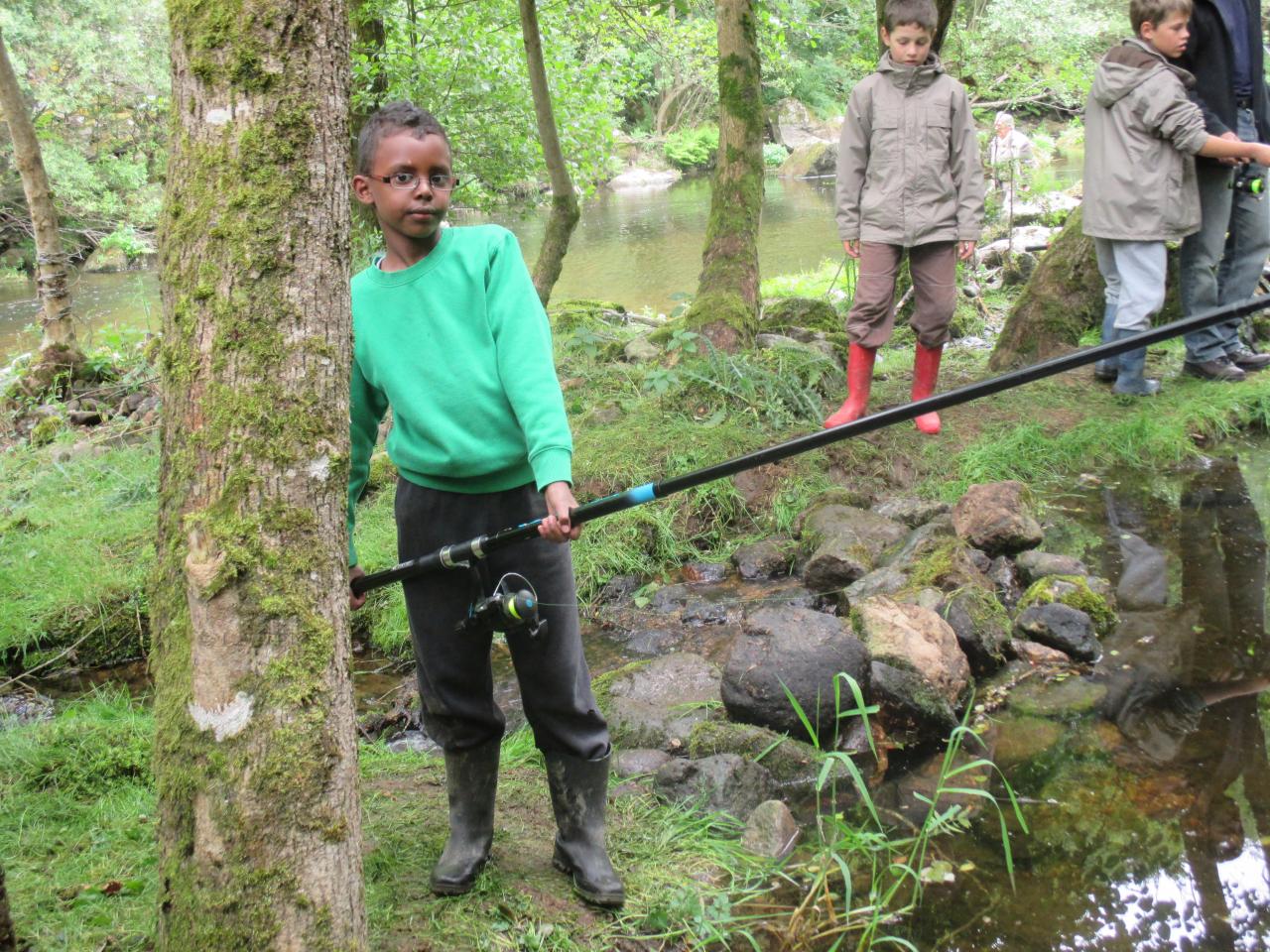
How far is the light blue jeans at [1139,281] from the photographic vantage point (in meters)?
5.11

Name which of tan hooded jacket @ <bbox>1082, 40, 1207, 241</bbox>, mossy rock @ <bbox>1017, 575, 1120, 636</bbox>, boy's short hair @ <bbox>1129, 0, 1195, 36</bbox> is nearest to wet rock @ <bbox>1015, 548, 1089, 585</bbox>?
mossy rock @ <bbox>1017, 575, 1120, 636</bbox>

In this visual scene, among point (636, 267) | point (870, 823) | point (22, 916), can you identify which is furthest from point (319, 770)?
point (636, 267)

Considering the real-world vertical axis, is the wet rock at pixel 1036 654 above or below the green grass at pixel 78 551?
above

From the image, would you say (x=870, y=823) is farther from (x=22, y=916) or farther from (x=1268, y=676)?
(x=22, y=916)

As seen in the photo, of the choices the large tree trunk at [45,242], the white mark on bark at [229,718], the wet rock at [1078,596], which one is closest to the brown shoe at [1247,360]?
the wet rock at [1078,596]

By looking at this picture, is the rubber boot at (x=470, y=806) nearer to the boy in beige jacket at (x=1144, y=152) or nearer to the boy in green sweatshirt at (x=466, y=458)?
Answer: the boy in green sweatshirt at (x=466, y=458)

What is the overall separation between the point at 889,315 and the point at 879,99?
40.1 inches

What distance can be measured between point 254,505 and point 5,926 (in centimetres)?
90

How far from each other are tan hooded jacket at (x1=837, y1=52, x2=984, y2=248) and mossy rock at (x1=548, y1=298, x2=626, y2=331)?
4.06 meters

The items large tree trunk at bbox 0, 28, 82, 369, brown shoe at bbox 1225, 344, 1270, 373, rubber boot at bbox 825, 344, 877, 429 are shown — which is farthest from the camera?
large tree trunk at bbox 0, 28, 82, 369

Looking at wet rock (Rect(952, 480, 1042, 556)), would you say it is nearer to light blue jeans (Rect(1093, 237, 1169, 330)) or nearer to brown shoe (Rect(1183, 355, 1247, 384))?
light blue jeans (Rect(1093, 237, 1169, 330))

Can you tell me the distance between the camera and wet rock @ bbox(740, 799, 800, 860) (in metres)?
2.74

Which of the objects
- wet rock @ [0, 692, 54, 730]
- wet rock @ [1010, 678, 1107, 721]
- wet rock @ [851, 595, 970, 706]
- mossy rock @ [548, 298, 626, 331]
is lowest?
mossy rock @ [548, 298, 626, 331]

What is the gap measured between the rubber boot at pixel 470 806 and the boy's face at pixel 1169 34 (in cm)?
455
